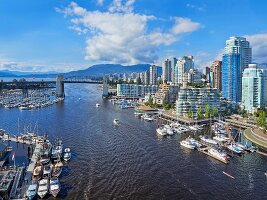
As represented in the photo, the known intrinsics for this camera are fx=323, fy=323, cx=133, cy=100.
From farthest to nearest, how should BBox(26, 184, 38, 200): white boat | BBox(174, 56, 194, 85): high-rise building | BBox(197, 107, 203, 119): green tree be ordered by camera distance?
BBox(174, 56, 194, 85): high-rise building → BBox(197, 107, 203, 119): green tree → BBox(26, 184, 38, 200): white boat

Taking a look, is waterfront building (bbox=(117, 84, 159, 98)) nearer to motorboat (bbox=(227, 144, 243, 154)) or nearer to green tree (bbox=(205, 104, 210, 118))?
green tree (bbox=(205, 104, 210, 118))

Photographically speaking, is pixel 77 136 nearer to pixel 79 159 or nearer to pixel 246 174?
pixel 79 159

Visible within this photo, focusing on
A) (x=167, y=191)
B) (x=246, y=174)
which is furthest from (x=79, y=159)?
(x=246, y=174)

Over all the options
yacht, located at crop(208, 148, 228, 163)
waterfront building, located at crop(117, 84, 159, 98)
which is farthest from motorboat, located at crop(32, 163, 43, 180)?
waterfront building, located at crop(117, 84, 159, 98)

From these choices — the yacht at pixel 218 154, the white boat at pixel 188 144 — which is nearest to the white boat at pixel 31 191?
the yacht at pixel 218 154

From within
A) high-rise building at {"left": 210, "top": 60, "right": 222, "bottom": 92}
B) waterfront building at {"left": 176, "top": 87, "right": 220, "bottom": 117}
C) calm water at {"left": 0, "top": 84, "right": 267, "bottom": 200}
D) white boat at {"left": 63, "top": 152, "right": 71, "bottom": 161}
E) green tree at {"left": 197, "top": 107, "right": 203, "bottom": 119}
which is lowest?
calm water at {"left": 0, "top": 84, "right": 267, "bottom": 200}

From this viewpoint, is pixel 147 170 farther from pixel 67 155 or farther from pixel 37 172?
pixel 37 172
